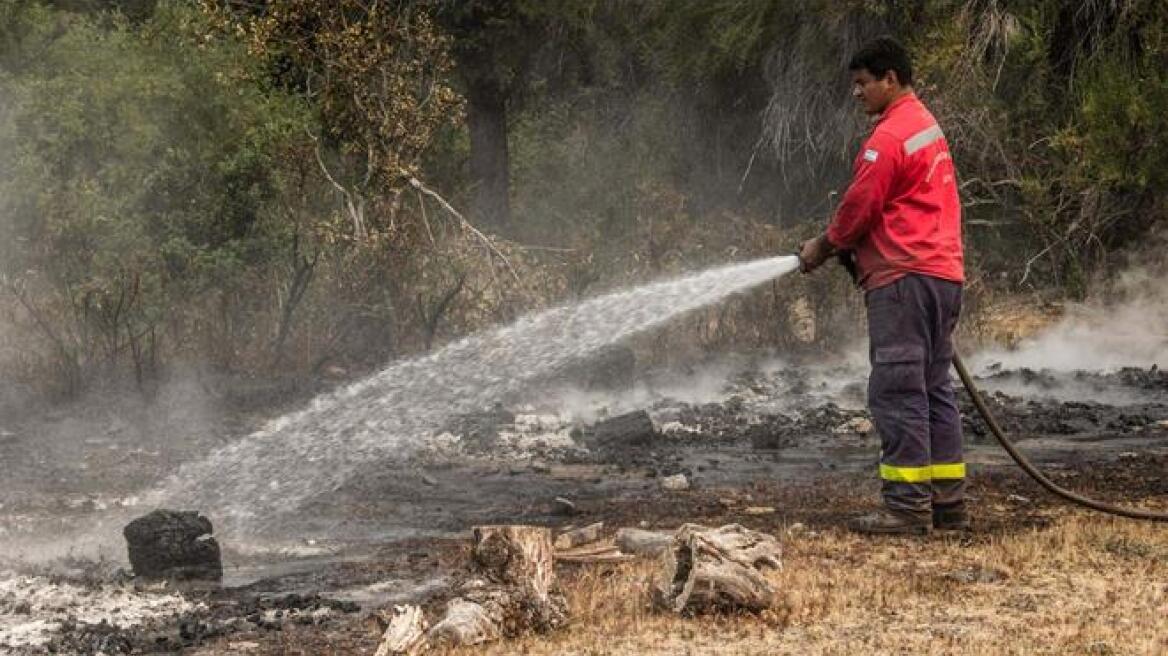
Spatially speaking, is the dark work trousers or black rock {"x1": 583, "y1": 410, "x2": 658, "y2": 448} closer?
the dark work trousers

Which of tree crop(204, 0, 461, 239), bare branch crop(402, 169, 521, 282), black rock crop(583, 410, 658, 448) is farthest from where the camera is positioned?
tree crop(204, 0, 461, 239)

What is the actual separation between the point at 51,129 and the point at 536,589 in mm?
11483

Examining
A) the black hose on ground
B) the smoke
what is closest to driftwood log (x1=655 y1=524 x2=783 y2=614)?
the black hose on ground

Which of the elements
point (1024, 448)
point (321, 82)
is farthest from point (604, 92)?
point (1024, 448)

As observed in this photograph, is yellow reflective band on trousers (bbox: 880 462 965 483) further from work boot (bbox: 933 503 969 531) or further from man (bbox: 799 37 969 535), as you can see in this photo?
work boot (bbox: 933 503 969 531)

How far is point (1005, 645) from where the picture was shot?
5.33 metres

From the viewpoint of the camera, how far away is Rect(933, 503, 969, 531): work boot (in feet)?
24.2

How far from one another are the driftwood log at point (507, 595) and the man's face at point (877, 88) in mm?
2556

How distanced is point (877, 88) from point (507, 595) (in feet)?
9.60

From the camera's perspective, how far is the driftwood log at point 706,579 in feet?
18.9

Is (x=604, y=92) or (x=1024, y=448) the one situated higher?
(x=604, y=92)

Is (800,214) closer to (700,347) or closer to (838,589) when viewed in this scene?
(700,347)

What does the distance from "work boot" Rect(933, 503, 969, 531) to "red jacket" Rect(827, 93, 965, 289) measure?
3.29 ft

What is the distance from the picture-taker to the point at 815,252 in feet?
24.0
